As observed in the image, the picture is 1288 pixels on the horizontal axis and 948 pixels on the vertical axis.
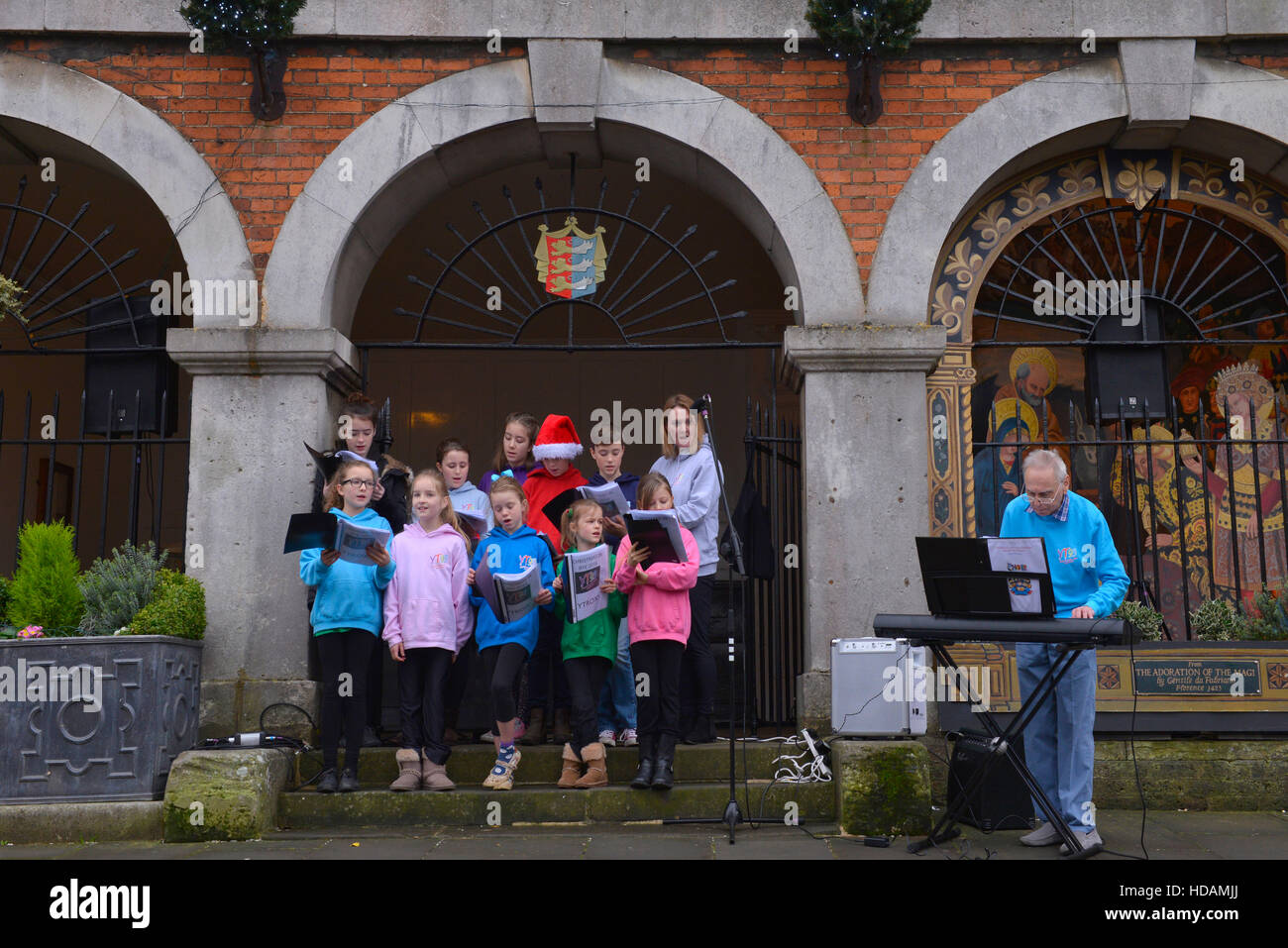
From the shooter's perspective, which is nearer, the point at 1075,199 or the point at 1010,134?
the point at 1010,134

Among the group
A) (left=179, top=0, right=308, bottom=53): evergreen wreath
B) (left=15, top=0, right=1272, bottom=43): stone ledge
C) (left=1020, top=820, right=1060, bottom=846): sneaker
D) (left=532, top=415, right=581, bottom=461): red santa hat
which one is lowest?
(left=1020, top=820, right=1060, bottom=846): sneaker

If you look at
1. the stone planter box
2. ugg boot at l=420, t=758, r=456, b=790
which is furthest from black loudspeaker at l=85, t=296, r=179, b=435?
ugg boot at l=420, t=758, r=456, b=790

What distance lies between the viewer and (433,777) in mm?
6781

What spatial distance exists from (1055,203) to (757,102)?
2.21m

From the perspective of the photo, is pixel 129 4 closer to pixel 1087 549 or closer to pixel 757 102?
pixel 757 102

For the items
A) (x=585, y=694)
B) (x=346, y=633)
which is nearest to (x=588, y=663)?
(x=585, y=694)

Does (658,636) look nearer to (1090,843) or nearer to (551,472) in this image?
(551,472)

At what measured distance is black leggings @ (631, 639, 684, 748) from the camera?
6.67 metres

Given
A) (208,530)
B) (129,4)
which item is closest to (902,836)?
(208,530)

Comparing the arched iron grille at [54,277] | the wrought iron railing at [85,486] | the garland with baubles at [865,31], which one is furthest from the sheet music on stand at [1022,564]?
the wrought iron railing at [85,486]

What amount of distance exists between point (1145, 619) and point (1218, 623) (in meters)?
0.49

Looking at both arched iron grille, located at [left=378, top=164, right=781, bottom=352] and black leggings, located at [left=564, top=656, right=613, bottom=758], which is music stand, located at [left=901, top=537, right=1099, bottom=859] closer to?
black leggings, located at [left=564, top=656, right=613, bottom=758]

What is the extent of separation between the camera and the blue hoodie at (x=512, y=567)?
691cm

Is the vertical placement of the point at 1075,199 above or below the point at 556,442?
above
